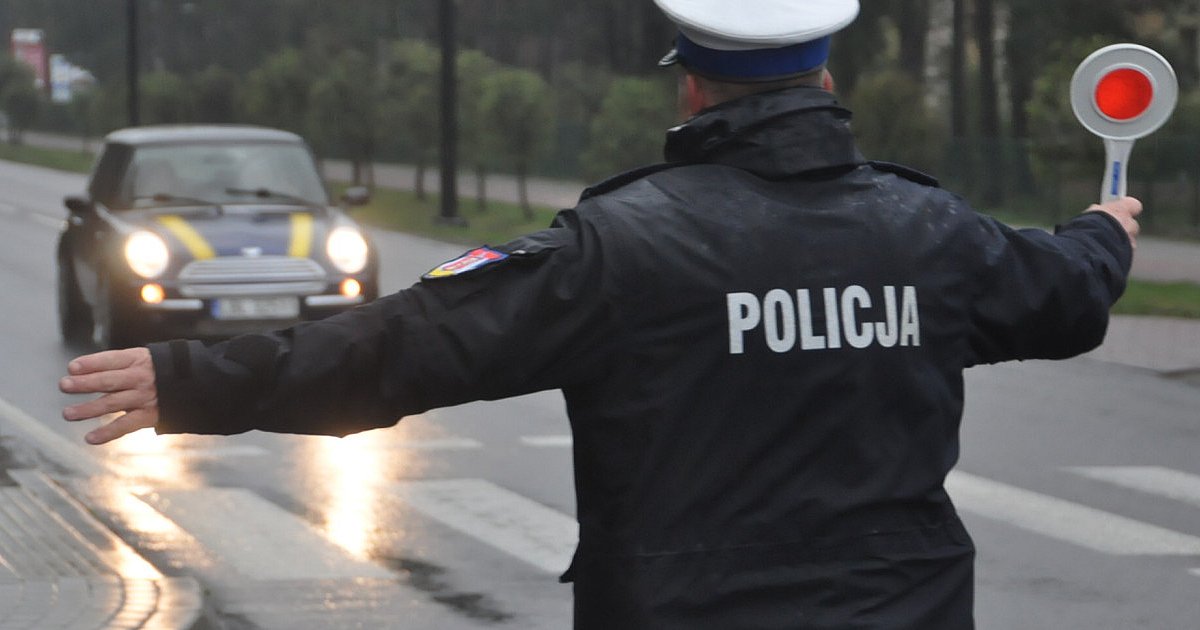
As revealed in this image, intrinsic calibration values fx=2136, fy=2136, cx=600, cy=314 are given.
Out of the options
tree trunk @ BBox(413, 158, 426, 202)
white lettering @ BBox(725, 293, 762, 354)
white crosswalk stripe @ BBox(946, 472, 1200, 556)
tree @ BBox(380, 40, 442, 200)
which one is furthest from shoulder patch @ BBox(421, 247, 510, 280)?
tree trunk @ BBox(413, 158, 426, 202)

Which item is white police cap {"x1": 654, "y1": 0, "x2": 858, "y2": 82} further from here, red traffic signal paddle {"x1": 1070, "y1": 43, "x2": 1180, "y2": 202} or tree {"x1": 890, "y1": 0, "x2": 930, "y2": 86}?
tree {"x1": 890, "y1": 0, "x2": 930, "y2": 86}

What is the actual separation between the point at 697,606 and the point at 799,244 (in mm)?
469

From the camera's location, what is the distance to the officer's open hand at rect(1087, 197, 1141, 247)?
3064 millimetres

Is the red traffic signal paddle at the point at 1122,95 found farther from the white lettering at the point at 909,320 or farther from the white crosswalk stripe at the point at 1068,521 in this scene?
the white crosswalk stripe at the point at 1068,521

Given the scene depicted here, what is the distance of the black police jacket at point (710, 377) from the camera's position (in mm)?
2561

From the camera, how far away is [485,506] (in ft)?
29.6

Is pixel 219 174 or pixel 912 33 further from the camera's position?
pixel 912 33

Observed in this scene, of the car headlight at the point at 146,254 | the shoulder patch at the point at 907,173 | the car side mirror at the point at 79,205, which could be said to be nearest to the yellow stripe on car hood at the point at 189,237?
the car headlight at the point at 146,254

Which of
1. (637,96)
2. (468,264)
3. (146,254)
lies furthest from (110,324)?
(637,96)

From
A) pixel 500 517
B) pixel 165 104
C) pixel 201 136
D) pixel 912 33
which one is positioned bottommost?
pixel 165 104

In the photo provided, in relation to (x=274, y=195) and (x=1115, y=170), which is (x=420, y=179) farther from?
(x=1115, y=170)

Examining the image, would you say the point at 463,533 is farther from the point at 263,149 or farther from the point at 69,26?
the point at 69,26

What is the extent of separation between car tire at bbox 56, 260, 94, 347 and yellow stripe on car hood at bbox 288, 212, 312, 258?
1.98m

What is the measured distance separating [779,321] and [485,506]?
6.49 metres
